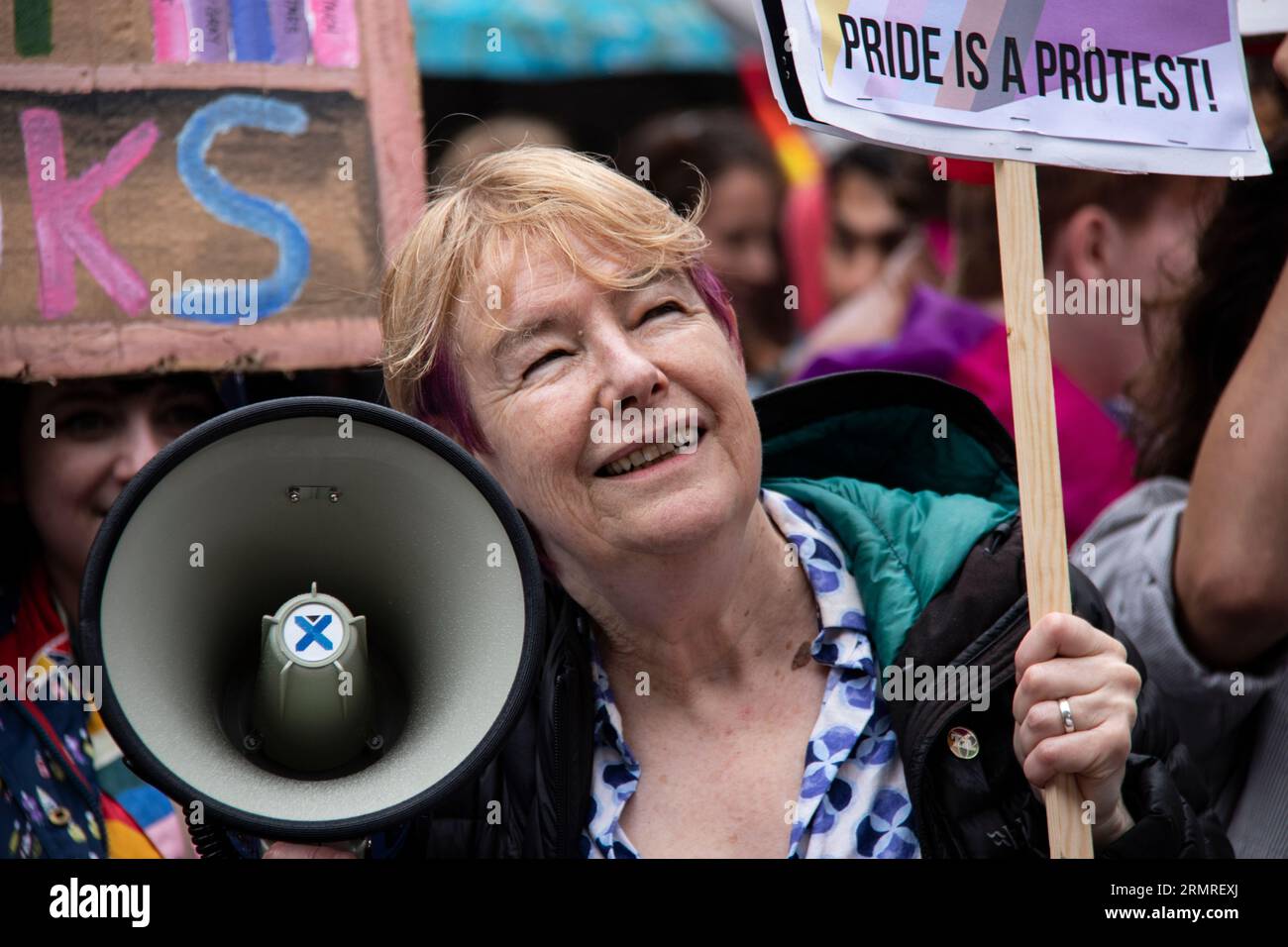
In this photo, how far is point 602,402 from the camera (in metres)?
1.86

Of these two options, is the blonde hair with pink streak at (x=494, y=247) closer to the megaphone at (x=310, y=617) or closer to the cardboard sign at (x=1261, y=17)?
the megaphone at (x=310, y=617)

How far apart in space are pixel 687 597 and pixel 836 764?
283 millimetres

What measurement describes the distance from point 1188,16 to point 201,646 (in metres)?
1.45

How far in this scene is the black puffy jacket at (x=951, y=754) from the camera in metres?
1.77

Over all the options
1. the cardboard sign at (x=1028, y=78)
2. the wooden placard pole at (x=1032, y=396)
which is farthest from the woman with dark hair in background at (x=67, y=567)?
the wooden placard pole at (x=1032, y=396)

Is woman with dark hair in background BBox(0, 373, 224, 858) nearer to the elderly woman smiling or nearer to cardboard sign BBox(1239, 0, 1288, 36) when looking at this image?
the elderly woman smiling

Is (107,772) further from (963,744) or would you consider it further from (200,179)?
(963,744)

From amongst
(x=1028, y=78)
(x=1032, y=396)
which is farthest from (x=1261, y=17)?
(x=1032, y=396)

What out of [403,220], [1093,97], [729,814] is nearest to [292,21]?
[403,220]

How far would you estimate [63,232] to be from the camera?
2145 millimetres

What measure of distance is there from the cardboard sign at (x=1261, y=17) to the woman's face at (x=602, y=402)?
0.98m

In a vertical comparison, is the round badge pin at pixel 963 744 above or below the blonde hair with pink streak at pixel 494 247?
below

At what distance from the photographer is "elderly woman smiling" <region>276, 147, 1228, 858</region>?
180cm
